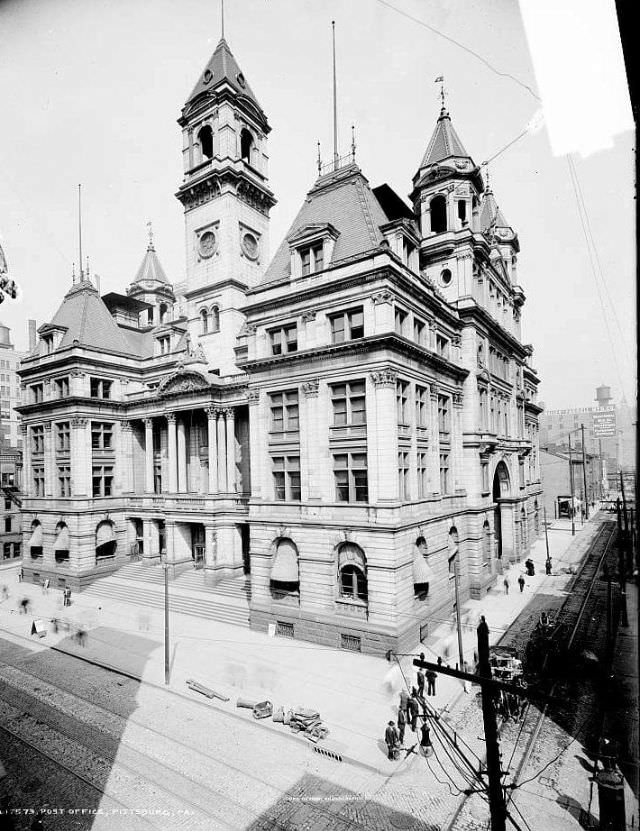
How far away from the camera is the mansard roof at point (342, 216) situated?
25188 millimetres

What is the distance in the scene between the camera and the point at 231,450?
3591cm

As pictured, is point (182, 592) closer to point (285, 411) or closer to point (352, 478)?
point (285, 411)

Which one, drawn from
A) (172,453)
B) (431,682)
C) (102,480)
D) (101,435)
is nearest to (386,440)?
(431,682)

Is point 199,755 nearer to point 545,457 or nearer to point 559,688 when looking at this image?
point 559,688

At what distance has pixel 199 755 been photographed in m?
15.2

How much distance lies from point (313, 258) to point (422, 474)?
1411 centimetres

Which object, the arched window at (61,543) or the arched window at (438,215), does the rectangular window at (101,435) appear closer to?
the arched window at (61,543)

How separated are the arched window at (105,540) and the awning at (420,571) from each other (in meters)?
28.2

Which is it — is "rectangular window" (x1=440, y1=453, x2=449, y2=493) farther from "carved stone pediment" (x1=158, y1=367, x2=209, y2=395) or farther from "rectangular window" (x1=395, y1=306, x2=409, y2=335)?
"carved stone pediment" (x1=158, y1=367, x2=209, y2=395)

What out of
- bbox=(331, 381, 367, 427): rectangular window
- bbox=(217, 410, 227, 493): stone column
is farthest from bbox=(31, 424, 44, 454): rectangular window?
bbox=(331, 381, 367, 427): rectangular window

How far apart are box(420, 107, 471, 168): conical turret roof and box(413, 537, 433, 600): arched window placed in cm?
2725

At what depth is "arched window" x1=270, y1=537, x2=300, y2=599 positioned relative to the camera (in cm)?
2516

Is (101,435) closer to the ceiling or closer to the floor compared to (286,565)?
closer to the ceiling

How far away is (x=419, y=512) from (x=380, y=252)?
559 inches
